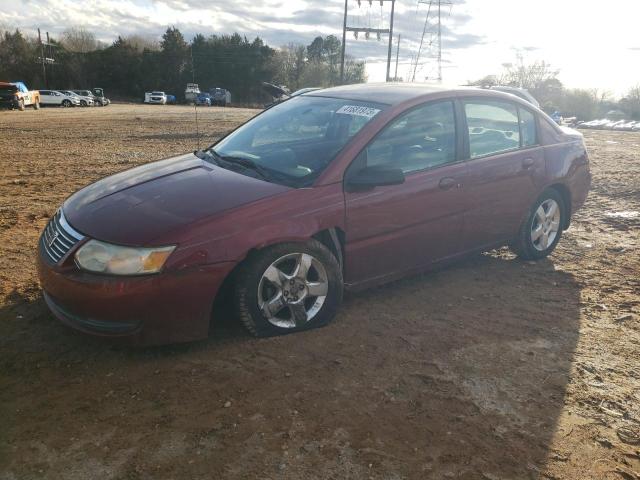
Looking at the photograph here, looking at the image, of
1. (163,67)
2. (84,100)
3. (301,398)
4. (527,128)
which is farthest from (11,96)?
(163,67)

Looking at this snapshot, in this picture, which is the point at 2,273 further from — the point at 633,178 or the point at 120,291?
the point at 633,178

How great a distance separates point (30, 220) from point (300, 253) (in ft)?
13.3

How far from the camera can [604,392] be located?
10.0ft

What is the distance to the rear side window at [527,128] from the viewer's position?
491cm

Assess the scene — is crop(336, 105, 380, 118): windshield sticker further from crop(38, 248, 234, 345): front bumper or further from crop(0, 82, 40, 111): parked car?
crop(0, 82, 40, 111): parked car

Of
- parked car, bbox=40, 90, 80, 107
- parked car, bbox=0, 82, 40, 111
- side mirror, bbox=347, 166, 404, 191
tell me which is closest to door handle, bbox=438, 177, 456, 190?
side mirror, bbox=347, 166, 404, 191

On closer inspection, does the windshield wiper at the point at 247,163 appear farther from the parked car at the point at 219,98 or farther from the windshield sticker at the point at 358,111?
the parked car at the point at 219,98

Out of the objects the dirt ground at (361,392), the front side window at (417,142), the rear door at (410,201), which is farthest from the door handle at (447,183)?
the dirt ground at (361,392)

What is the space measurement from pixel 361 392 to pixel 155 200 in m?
1.74

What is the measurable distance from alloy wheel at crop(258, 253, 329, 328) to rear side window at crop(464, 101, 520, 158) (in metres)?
1.73

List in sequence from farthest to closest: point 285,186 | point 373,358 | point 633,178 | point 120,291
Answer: point 633,178 → point 285,186 → point 373,358 → point 120,291

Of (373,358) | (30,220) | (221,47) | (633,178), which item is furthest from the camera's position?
(221,47)

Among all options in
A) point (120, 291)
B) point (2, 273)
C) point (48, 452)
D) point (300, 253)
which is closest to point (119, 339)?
point (120, 291)

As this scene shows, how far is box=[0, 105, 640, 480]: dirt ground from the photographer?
245 centimetres
